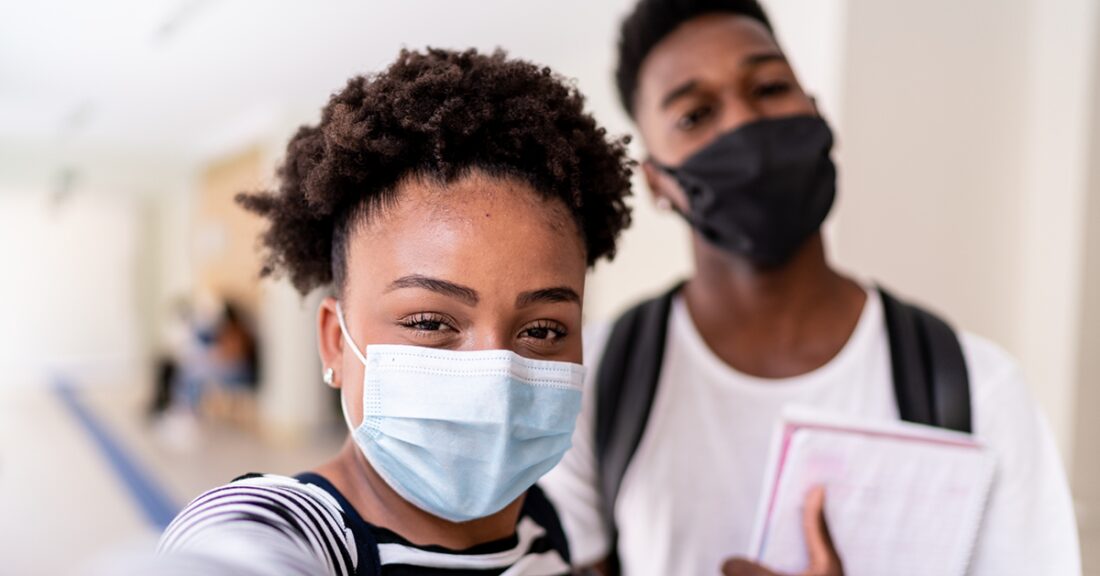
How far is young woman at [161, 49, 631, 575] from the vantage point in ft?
2.00

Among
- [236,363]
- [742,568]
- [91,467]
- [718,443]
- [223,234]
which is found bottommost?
[91,467]

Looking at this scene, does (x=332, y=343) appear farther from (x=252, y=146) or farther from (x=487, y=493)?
(x=252, y=146)

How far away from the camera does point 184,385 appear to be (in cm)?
637

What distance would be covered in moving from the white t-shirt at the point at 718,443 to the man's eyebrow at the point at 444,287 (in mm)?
494

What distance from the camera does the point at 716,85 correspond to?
104cm

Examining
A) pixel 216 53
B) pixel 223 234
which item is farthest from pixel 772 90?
pixel 223 234

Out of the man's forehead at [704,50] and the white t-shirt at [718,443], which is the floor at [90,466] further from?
the man's forehead at [704,50]

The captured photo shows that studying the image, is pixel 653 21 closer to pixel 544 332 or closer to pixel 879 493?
pixel 544 332

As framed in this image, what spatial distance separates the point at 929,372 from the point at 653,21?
76 cm

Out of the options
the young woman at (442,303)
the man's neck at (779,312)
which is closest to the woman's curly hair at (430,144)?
the young woman at (442,303)

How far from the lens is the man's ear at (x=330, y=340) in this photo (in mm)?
700

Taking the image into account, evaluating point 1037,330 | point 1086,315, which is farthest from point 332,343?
point 1037,330

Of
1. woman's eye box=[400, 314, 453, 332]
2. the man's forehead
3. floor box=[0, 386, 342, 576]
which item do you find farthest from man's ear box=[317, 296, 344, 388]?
floor box=[0, 386, 342, 576]

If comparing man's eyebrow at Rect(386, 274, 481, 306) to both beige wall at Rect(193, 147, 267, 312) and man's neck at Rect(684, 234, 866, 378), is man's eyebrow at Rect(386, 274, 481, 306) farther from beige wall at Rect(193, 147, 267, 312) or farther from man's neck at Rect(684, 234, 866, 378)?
beige wall at Rect(193, 147, 267, 312)
